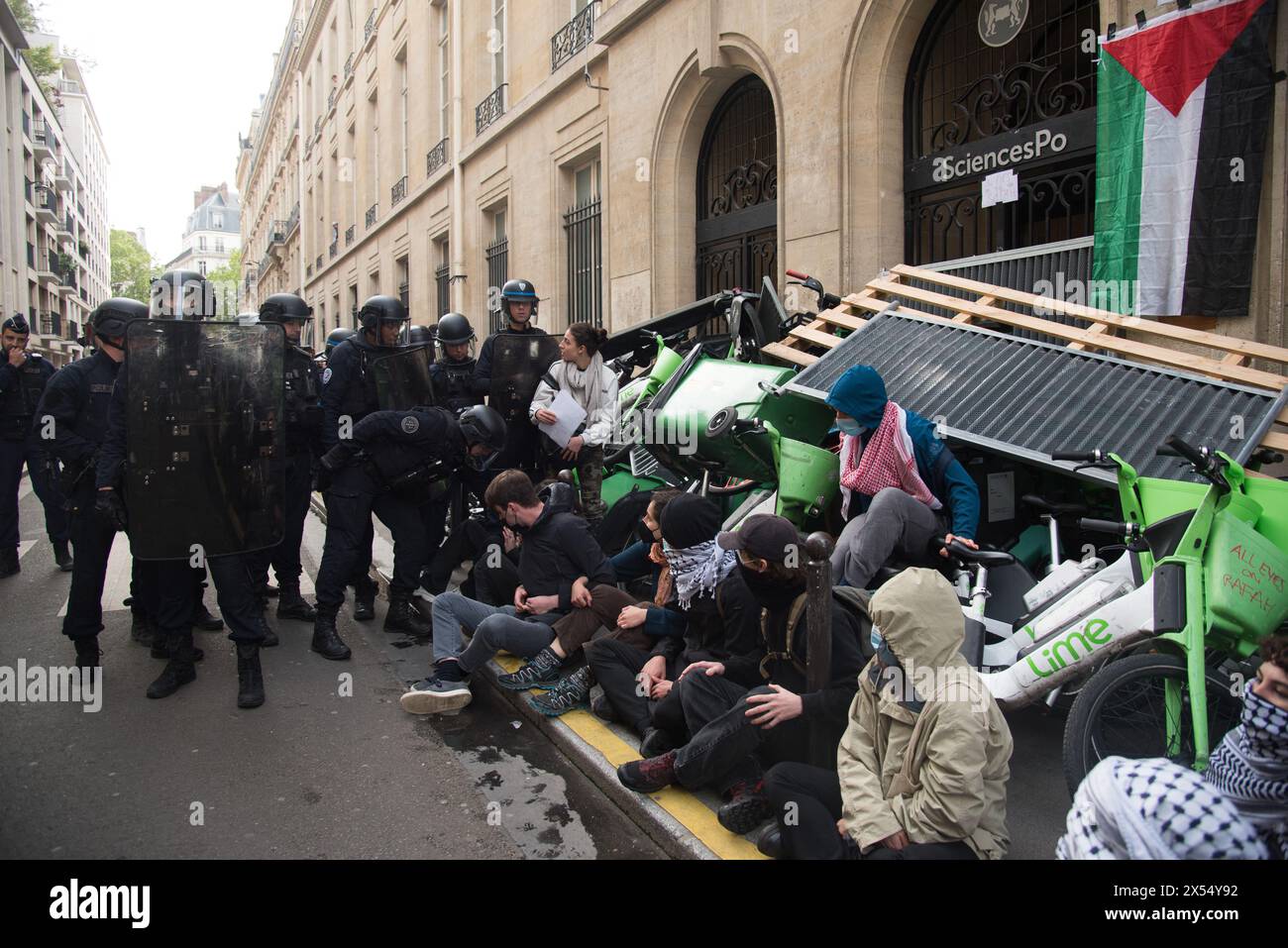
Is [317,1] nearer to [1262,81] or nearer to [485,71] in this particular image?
[485,71]

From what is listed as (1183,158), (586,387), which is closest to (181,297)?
(586,387)

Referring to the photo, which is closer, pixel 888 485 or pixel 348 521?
pixel 888 485

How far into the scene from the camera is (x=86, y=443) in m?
5.14

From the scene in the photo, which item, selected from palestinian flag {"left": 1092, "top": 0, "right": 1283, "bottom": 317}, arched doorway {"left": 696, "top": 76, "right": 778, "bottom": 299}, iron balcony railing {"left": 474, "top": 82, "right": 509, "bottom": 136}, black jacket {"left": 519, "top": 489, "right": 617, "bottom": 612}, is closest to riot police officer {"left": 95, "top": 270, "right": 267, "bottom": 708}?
black jacket {"left": 519, "top": 489, "right": 617, "bottom": 612}

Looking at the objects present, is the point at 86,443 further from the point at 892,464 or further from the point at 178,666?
the point at 892,464

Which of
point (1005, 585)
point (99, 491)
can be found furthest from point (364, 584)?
point (1005, 585)

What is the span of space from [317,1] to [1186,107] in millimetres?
33926

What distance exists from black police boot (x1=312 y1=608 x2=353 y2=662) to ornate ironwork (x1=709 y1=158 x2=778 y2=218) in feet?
20.8

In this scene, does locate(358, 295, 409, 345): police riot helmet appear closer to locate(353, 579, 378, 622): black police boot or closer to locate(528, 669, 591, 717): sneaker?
locate(353, 579, 378, 622): black police boot

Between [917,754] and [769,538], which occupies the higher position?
[769,538]

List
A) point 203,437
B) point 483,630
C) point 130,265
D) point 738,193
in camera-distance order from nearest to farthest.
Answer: point 483,630 < point 203,437 < point 738,193 < point 130,265

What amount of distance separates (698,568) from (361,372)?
3.03m

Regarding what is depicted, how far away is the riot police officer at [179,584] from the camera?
4422 mm

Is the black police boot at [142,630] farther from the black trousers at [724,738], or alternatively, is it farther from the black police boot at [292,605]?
the black trousers at [724,738]
